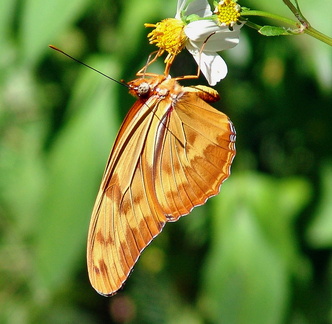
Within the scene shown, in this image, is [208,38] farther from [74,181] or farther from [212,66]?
[74,181]

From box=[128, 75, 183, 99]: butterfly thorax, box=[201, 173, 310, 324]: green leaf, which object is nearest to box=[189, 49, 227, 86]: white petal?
box=[128, 75, 183, 99]: butterfly thorax

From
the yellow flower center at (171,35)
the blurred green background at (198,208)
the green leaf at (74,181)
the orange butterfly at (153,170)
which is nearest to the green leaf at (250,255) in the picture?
the blurred green background at (198,208)

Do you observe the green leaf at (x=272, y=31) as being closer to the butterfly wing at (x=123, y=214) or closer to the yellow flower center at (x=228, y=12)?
the yellow flower center at (x=228, y=12)

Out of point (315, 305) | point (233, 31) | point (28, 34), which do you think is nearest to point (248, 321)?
point (315, 305)

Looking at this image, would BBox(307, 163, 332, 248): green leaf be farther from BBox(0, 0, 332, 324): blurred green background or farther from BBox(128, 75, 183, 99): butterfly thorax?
BBox(128, 75, 183, 99): butterfly thorax

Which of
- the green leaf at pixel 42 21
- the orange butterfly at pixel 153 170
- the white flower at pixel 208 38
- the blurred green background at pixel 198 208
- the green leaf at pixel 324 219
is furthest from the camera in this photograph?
the green leaf at pixel 324 219
